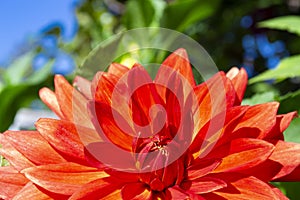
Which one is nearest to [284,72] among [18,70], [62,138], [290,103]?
[290,103]

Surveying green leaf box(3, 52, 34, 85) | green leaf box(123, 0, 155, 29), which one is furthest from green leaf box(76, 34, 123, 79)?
green leaf box(3, 52, 34, 85)

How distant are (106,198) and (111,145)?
0.23 ft

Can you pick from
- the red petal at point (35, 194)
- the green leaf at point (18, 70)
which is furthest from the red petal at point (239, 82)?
the green leaf at point (18, 70)

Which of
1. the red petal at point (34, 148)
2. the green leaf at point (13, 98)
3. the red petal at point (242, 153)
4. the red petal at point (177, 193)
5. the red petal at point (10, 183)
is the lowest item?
the red petal at point (177, 193)

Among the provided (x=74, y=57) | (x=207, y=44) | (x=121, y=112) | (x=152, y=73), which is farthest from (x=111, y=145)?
(x=74, y=57)

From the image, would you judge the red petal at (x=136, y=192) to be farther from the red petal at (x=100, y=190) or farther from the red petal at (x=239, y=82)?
the red petal at (x=239, y=82)

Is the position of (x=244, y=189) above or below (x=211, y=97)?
below

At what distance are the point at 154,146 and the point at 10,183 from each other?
0.59 feet

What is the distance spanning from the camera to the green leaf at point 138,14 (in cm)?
139

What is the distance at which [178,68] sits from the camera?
2.21ft

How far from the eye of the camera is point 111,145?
64 cm

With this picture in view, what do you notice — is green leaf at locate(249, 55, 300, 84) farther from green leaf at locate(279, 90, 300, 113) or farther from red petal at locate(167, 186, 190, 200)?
red petal at locate(167, 186, 190, 200)

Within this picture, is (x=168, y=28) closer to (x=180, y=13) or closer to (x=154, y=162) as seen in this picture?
(x=180, y=13)

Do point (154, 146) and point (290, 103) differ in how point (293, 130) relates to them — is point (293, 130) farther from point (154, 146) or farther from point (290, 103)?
point (154, 146)
